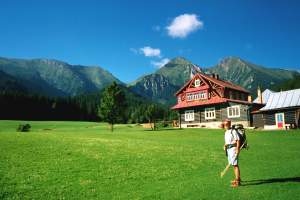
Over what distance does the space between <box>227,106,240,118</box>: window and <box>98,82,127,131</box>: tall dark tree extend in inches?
885

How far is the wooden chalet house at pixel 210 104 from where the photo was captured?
6303 centimetres

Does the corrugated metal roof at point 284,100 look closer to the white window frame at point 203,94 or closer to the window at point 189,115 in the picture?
the white window frame at point 203,94

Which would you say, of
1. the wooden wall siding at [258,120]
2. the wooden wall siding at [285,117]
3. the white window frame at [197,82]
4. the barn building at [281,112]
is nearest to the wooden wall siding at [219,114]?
the wooden wall siding at [258,120]

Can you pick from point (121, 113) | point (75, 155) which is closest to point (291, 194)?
point (75, 155)

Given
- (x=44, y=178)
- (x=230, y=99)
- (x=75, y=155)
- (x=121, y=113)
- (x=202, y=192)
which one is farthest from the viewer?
(x=230, y=99)

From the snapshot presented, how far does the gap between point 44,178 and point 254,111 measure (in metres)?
55.9

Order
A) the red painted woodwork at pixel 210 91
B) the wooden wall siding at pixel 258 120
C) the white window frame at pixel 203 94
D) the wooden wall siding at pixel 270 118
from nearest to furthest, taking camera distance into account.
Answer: the wooden wall siding at pixel 270 118, the wooden wall siding at pixel 258 120, the red painted woodwork at pixel 210 91, the white window frame at pixel 203 94

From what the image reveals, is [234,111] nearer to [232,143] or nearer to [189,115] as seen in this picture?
[189,115]

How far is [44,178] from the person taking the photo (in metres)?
12.9

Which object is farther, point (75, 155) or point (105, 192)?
point (75, 155)

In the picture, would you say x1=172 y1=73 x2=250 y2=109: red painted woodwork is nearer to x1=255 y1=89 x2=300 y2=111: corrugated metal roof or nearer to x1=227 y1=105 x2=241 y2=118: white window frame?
→ x1=227 y1=105 x2=241 y2=118: white window frame

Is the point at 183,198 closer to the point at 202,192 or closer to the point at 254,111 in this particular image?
the point at 202,192

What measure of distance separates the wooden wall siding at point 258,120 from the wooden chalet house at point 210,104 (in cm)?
172

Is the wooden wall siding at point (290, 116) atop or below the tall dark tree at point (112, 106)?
below
